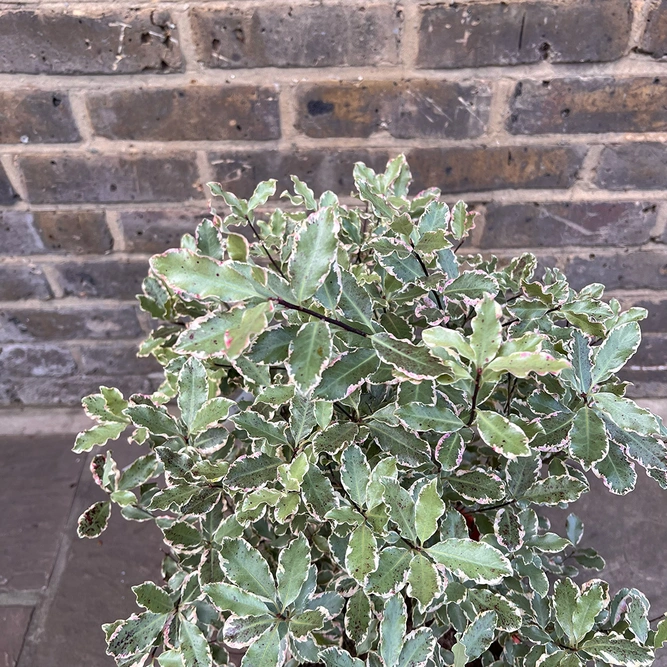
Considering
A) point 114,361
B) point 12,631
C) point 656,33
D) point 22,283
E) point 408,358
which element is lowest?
point 12,631

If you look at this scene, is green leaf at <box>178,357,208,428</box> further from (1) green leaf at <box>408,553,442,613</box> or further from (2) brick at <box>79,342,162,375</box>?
(2) brick at <box>79,342,162,375</box>

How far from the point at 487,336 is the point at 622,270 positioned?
93cm

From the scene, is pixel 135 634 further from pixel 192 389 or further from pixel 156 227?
pixel 156 227

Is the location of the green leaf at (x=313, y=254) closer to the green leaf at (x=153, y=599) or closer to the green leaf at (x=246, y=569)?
the green leaf at (x=246, y=569)

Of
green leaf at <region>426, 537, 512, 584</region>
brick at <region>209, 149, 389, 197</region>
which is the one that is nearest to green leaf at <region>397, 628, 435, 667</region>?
green leaf at <region>426, 537, 512, 584</region>

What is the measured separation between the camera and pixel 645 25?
96cm

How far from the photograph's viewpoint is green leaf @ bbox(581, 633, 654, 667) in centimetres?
58

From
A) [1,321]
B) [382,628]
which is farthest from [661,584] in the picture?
[1,321]

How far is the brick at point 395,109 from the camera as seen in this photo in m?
1.03

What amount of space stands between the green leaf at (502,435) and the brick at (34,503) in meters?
1.11

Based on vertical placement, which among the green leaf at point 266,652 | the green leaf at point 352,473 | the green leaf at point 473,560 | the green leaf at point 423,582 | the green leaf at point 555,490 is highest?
the green leaf at point 352,473

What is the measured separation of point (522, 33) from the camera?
0.97 metres

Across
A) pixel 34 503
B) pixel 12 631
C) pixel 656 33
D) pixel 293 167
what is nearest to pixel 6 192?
pixel 293 167

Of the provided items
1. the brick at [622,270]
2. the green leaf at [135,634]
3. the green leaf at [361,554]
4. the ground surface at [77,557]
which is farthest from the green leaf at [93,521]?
the brick at [622,270]
